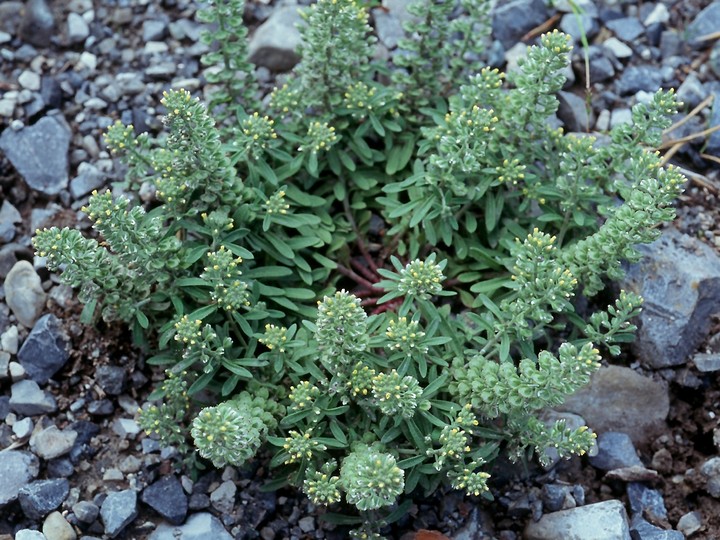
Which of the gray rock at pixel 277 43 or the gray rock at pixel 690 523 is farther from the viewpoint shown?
the gray rock at pixel 277 43

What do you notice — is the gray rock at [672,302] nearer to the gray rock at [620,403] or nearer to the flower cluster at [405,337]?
the gray rock at [620,403]

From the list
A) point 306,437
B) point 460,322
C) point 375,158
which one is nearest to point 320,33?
point 375,158

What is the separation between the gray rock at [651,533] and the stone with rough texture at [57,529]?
3.14 metres

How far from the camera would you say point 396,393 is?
4.59 meters

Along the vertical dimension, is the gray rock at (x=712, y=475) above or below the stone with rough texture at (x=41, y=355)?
below

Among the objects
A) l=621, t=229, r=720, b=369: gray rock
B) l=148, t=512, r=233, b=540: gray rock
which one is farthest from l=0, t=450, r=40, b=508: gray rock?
l=621, t=229, r=720, b=369: gray rock

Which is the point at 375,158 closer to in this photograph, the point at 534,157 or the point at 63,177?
the point at 534,157

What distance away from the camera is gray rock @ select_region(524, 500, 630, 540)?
5012 millimetres

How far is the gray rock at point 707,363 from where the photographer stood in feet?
18.2

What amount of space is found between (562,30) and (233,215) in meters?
3.15

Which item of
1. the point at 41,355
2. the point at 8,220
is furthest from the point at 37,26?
the point at 41,355

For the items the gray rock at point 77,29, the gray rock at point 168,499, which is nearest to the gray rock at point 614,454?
the gray rock at point 168,499

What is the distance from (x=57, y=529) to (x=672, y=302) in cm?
384

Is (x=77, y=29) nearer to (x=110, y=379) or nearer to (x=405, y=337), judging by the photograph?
(x=110, y=379)
